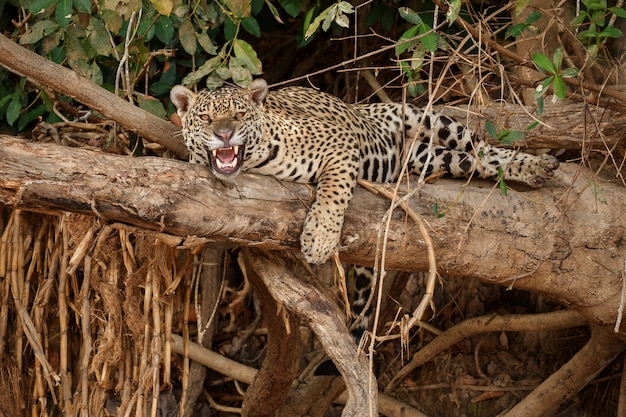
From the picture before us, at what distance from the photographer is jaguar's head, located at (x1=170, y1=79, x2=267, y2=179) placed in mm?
4711

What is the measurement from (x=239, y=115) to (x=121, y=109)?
2.02 ft

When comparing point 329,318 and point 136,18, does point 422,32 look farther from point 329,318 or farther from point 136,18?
point 136,18

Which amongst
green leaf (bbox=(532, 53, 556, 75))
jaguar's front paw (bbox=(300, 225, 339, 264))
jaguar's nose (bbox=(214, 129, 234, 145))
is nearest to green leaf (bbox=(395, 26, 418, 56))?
green leaf (bbox=(532, 53, 556, 75))

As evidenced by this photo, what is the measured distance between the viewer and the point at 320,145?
5086mm

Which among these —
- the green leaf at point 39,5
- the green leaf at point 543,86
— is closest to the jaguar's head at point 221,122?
the green leaf at point 39,5

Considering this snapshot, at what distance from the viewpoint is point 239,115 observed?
490 centimetres

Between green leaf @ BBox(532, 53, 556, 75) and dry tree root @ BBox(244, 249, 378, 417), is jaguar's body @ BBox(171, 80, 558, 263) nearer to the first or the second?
dry tree root @ BBox(244, 249, 378, 417)

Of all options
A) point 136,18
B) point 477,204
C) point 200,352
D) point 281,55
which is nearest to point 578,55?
point 477,204

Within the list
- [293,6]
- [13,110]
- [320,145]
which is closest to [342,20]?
[320,145]

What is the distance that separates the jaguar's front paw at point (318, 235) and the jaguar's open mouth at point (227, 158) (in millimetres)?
430

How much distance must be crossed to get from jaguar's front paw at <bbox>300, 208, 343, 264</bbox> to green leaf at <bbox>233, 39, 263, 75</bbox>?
760 mm

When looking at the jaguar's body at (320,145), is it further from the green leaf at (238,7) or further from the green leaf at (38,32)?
the green leaf at (38,32)

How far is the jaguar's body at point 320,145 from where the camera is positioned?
14.9 ft

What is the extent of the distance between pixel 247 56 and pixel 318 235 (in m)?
0.94
